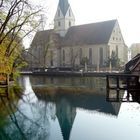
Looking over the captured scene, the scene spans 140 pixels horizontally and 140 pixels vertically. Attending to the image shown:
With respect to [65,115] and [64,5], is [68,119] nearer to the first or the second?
[65,115]

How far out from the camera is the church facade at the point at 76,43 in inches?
3063

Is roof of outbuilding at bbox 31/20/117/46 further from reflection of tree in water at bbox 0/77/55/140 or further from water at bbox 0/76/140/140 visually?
water at bbox 0/76/140/140

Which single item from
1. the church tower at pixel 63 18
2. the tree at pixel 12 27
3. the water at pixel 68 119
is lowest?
the water at pixel 68 119

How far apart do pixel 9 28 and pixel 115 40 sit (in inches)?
2063

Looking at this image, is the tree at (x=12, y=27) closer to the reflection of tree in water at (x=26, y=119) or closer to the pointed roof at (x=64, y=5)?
the reflection of tree in water at (x=26, y=119)

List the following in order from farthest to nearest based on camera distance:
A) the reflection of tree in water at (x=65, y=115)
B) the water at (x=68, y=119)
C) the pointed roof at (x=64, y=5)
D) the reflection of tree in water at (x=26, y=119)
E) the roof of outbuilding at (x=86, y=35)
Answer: the pointed roof at (x=64, y=5)
the roof of outbuilding at (x=86, y=35)
the reflection of tree in water at (x=65, y=115)
the reflection of tree in water at (x=26, y=119)
the water at (x=68, y=119)

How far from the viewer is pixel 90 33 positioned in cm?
8456

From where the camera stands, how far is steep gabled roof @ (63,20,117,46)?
8006 cm

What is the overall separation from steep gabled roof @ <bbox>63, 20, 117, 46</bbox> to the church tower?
1938 millimetres

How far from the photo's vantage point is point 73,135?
14969 millimetres

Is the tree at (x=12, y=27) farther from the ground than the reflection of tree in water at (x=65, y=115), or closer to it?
farther from the ground

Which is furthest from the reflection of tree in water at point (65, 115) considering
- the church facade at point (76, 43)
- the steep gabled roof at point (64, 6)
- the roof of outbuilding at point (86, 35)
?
the steep gabled roof at point (64, 6)

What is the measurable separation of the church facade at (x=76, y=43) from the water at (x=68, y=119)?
162 feet

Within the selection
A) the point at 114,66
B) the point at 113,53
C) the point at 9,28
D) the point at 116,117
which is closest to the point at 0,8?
the point at 9,28
